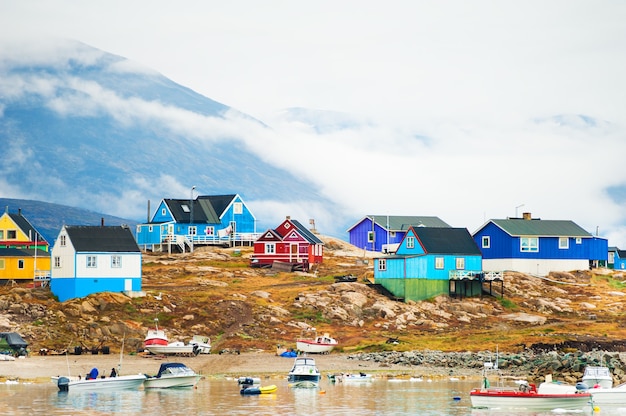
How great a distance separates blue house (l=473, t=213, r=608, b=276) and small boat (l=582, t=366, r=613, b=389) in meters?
53.2

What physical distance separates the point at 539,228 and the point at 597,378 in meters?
57.8

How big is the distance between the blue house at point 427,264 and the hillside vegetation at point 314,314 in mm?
1747

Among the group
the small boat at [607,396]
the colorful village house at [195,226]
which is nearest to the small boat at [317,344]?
the small boat at [607,396]

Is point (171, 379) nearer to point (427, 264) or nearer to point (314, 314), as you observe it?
point (314, 314)

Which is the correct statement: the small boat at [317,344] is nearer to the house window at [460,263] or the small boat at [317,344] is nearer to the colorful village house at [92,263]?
the colorful village house at [92,263]

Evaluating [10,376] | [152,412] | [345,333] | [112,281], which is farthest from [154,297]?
[152,412]

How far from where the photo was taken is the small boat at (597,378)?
6612 cm

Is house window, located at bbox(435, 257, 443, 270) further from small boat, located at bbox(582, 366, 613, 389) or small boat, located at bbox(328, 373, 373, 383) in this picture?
small boat, located at bbox(582, 366, 613, 389)

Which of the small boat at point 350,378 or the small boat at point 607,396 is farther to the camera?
the small boat at point 350,378

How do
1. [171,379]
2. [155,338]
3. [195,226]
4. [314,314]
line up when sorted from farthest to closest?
1. [195,226]
2. [314,314]
3. [155,338]
4. [171,379]

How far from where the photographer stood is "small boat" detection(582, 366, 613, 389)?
66125mm

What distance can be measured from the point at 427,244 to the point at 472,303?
7.39 m

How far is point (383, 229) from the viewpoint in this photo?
146125mm

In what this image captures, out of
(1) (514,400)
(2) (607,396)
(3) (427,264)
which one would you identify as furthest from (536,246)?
(1) (514,400)
